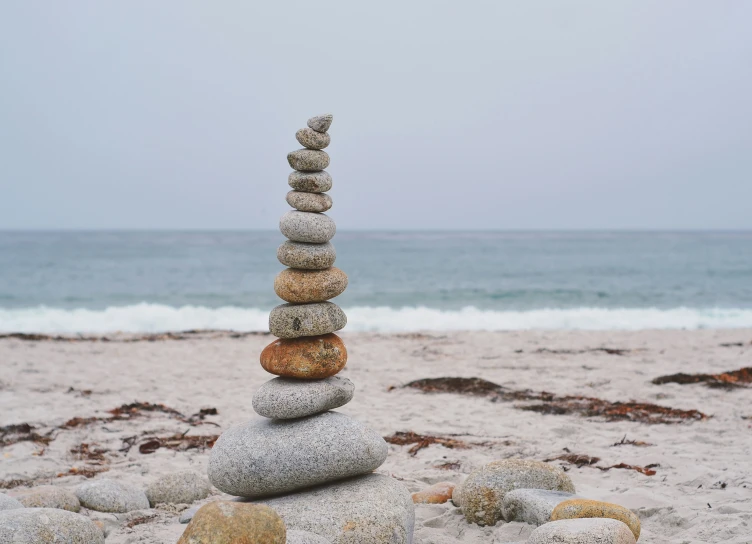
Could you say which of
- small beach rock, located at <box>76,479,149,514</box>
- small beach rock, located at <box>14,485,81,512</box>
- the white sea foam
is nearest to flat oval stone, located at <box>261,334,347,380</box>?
small beach rock, located at <box>76,479,149,514</box>

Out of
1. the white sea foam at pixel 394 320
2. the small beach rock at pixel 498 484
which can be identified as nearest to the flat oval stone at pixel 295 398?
the small beach rock at pixel 498 484

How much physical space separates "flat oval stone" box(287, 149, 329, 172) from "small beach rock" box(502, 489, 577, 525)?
313 cm

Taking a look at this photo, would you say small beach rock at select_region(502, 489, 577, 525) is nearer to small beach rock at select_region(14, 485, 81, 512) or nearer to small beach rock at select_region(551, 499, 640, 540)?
small beach rock at select_region(551, 499, 640, 540)

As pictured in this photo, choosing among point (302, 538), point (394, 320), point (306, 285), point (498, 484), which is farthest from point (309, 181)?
point (394, 320)

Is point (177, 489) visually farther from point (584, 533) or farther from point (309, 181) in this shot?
point (584, 533)

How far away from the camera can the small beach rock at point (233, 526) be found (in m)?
3.58

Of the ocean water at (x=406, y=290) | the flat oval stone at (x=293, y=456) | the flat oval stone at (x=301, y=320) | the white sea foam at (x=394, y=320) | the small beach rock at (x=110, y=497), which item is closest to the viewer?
the flat oval stone at (x=293, y=456)

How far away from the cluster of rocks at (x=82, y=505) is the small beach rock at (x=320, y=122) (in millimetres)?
3428

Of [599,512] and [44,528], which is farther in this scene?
[599,512]

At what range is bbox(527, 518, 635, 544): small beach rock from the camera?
3951mm

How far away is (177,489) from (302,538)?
2.52m

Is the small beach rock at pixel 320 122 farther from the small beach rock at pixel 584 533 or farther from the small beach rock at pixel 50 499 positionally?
the small beach rock at pixel 50 499

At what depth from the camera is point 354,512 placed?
182 inches

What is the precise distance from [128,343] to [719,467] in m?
13.7
